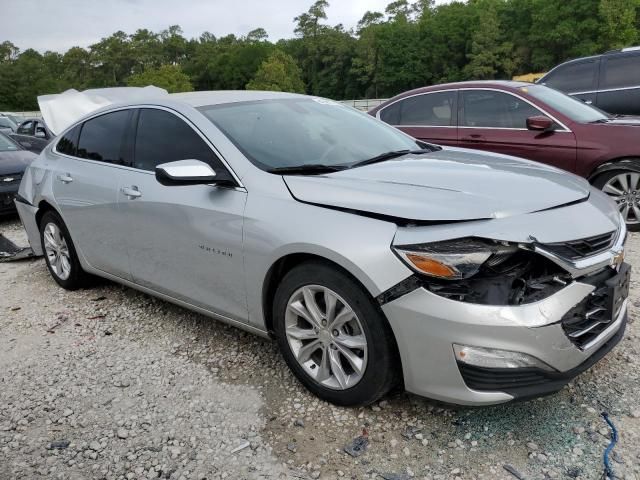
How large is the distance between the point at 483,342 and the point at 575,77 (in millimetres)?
7237

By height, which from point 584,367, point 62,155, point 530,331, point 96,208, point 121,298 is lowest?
point 121,298

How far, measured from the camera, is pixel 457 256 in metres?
2.23

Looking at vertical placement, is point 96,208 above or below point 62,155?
below

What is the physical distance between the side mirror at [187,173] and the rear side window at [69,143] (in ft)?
5.99

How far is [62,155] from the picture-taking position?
4.48m

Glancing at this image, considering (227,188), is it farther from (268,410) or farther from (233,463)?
(233,463)

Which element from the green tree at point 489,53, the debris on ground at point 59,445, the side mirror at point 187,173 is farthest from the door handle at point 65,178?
the green tree at point 489,53

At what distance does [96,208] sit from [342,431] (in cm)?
244

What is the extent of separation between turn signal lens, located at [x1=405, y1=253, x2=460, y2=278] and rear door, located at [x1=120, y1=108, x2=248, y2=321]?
1025 millimetres

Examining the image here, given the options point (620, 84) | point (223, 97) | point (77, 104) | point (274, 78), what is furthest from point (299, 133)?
point (274, 78)

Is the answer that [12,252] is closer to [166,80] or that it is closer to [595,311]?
[595,311]

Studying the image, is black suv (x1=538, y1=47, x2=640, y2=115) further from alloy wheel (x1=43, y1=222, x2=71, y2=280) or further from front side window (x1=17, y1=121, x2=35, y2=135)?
front side window (x1=17, y1=121, x2=35, y2=135)

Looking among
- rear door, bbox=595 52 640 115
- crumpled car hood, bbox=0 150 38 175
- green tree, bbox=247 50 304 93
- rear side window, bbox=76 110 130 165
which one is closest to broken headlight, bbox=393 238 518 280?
rear side window, bbox=76 110 130 165

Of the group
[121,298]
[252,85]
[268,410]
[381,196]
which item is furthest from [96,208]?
[252,85]
